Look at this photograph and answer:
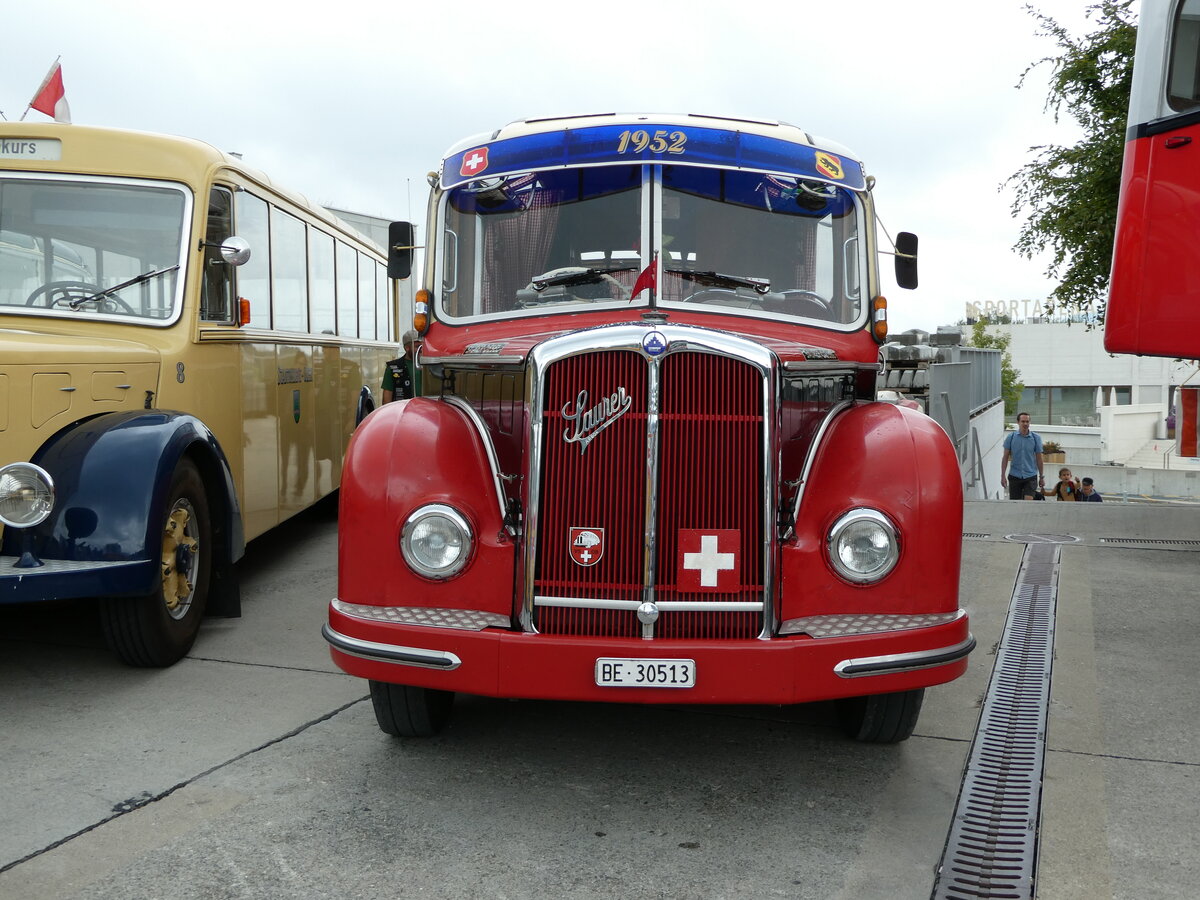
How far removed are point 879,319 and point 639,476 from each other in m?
1.81

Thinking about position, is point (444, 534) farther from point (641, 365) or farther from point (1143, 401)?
point (1143, 401)

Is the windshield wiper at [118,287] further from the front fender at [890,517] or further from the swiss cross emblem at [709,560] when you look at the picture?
the front fender at [890,517]

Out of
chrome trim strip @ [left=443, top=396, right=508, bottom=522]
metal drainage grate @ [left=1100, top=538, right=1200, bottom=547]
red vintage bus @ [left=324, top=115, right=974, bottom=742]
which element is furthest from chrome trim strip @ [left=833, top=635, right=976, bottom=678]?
metal drainage grate @ [left=1100, top=538, right=1200, bottom=547]

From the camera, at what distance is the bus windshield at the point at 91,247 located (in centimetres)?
604

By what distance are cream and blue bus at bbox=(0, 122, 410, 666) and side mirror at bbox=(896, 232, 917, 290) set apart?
3.25 meters

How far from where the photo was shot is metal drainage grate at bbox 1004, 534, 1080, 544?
10.5 m

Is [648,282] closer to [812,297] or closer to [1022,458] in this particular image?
[812,297]

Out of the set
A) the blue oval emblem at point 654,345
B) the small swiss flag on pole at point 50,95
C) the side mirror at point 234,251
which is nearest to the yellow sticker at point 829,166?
the blue oval emblem at point 654,345

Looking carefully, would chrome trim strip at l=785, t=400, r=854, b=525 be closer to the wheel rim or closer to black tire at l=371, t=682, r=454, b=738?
black tire at l=371, t=682, r=454, b=738

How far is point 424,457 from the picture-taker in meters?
4.16

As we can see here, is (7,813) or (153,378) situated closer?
(7,813)

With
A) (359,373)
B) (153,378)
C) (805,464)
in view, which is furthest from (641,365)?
(359,373)

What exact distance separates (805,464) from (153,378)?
3359mm

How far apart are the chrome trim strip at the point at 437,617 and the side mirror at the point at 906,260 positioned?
2.72 meters
